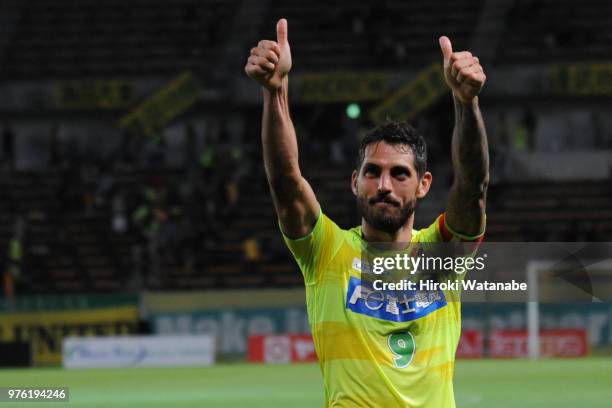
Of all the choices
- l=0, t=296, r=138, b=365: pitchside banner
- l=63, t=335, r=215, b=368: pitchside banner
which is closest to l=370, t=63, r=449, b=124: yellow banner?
l=0, t=296, r=138, b=365: pitchside banner

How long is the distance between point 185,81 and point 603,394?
22222 mm

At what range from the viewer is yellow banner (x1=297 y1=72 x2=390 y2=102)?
3712 centimetres

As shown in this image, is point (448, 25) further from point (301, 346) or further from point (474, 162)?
point (474, 162)

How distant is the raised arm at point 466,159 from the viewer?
4512 mm

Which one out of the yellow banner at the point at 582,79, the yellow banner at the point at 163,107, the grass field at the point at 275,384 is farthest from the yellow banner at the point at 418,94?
the grass field at the point at 275,384

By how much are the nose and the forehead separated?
48 millimetres

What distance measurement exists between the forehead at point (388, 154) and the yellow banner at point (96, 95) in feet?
110

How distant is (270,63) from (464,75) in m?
0.68

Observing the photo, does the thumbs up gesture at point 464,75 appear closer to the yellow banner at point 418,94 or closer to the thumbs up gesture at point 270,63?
the thumbs up gesture at point 270,63

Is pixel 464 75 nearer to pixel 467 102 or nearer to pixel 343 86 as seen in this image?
pixel 467 102

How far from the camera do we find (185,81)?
36.8 meters

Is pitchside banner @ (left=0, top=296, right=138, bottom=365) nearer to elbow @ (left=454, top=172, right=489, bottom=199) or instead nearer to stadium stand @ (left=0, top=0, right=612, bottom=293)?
stadium stand @ (left=0, top=0, right=612, bottom=293)

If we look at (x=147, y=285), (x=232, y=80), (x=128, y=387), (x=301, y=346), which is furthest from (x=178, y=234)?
(x=128, y=387)

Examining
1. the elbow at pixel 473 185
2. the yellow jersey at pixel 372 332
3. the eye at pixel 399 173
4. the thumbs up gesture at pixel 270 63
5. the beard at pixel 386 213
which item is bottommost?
the yellow jersey at pixel 372 332
